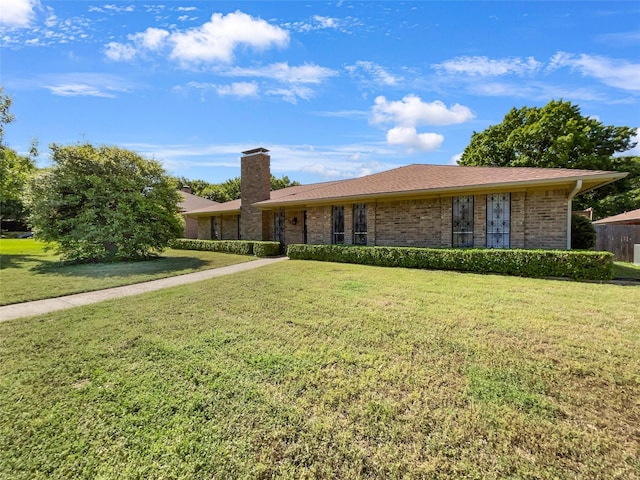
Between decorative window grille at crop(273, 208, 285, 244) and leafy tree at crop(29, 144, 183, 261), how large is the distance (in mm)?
5649

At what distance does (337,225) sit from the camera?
1483 centimetres

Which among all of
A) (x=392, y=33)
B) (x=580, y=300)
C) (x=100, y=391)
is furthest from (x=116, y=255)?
(x=580, y=300)

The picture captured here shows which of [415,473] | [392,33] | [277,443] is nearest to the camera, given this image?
[415,473]

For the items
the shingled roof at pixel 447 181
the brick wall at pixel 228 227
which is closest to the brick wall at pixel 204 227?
the brick wall at pixel 228 227

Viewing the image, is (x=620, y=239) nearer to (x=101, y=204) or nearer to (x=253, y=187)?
(x=253, y=187)

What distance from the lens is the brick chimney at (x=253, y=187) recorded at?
18.7m

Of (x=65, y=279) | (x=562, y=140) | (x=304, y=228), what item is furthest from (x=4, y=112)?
(x=562, y=140)

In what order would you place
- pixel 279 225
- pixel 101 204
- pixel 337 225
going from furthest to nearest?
pixel 279 225
pixel 337 225
pixel 101 204

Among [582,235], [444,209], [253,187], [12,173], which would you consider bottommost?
[582,235]

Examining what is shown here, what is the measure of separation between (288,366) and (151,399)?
4.69ft

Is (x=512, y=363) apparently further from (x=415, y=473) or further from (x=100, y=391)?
(x=100, y=391)

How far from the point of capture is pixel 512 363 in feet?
11.7

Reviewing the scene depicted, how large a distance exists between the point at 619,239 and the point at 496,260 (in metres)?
9.83

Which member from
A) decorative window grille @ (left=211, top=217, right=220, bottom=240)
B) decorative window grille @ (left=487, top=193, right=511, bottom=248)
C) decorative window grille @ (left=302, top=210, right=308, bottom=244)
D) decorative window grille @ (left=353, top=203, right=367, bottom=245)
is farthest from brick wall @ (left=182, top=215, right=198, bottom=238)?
decorative window grille @ (left=487, top=193, right=511, bottom=248)
